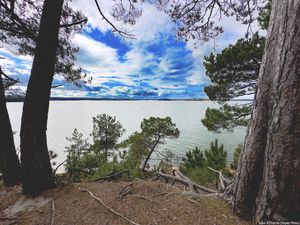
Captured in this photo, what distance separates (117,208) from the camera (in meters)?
1.84

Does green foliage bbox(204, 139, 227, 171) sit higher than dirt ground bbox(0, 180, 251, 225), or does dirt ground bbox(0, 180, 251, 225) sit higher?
dirt ground bbox(0, 180, 251, 225)

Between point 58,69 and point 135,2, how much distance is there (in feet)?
6.51

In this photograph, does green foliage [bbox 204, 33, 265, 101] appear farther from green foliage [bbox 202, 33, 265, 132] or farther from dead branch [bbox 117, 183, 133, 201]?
dead branch [bbox 117, 183, 133, 201]

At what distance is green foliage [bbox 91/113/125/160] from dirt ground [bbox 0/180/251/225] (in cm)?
1491

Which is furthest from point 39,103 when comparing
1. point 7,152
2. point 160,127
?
point 160,127

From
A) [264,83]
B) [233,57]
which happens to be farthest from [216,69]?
[264,83]

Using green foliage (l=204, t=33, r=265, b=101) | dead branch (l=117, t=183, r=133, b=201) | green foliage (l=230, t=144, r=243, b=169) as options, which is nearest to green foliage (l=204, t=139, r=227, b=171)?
green foliage (l=230, t=144, r=243, b=169)

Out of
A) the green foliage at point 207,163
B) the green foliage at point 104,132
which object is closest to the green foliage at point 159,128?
the green foliage at point 104,132

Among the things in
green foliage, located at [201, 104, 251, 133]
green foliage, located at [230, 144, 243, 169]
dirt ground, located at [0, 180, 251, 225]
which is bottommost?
green foliage, located at [230, 144, 243, 169]

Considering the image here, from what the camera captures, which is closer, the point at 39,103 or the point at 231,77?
the point at 39,103

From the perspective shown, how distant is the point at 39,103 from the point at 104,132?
1545 cm

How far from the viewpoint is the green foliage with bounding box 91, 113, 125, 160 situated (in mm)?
17047

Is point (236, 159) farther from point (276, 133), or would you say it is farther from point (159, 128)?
point (276, 133)

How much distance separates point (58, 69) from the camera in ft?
12.3
